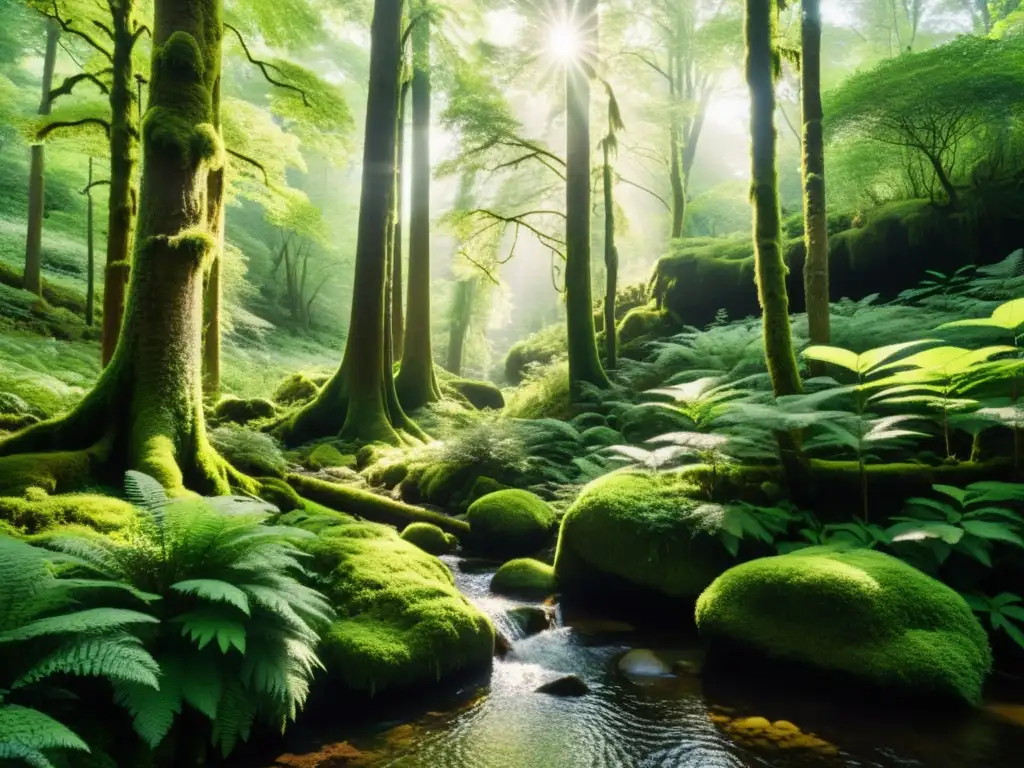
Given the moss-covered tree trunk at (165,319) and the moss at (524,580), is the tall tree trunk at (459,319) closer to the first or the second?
the moss-covered tree trunk at (165,319)

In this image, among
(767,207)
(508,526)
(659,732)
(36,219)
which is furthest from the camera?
(36,219)

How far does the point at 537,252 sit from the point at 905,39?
2633 cm

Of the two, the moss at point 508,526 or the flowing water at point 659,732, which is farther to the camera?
the moss at point 508,526

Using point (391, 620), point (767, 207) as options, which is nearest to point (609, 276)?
point (767, 207)

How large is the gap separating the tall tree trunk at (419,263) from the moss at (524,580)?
9.13m

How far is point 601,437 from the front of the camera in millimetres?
9219

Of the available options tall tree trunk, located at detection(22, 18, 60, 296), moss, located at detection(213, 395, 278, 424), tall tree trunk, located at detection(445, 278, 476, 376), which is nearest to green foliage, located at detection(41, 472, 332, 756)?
moss, located at detection(213, 395, 278, 424)

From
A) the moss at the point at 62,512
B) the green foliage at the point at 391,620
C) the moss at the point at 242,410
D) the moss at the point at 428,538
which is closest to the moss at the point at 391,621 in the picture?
the green foliage at the point at 391,620

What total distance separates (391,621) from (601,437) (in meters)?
5.76

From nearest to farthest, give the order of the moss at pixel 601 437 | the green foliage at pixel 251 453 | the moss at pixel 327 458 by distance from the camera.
Result: the green foliage at pixel 251 453, the moss at pixel 601 437, the moss at pixel 327 458

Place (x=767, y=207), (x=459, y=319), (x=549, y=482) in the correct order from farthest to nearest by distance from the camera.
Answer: (x=459, y=319) → (x=549, y=482) → (x=767, y=207)

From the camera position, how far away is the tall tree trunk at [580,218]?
11641mm

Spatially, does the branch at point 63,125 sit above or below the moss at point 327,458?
above

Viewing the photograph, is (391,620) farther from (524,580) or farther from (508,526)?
(508,526)
